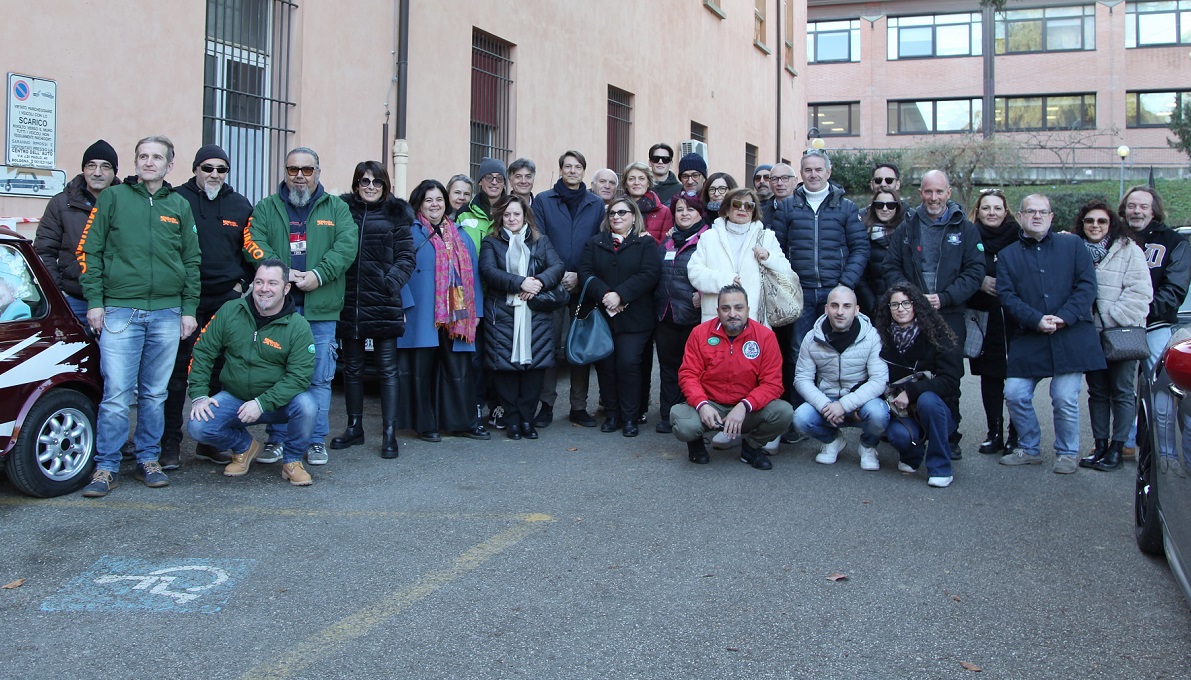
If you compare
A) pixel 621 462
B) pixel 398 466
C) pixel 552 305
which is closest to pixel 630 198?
pixel 552 305

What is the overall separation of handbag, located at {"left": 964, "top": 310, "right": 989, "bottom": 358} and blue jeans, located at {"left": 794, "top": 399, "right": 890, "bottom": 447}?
1037 millimetres

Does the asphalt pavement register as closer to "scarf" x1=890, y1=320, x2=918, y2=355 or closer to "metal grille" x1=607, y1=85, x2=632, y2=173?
"scarf" x1=890, y1=320, x2=918, y2=355

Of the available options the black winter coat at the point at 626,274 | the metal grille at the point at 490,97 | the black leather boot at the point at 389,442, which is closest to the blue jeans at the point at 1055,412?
the black winter coat at the point at 626,274

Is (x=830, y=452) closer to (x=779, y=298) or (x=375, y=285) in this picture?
(x=779, y=298)

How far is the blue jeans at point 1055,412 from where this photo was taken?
23.2ft

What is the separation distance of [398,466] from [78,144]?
3604mm

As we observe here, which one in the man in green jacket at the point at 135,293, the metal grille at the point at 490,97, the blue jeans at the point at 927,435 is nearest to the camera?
the man in green jacket at the point at 135,293

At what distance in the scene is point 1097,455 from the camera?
23.6 ft

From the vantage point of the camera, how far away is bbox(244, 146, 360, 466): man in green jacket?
6805 millimetres

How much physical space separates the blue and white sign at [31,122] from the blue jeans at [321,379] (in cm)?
257

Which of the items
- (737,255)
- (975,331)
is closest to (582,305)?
(737,255)

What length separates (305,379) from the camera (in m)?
6.39

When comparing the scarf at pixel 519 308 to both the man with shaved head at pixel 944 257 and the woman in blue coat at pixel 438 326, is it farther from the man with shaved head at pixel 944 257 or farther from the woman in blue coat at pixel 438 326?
the man with shaved head at pixel 944 257

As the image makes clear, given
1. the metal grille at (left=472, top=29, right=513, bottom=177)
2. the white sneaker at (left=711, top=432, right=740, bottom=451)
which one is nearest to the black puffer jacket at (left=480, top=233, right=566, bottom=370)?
the white sneaker at (left=711, top=432, right=740, bottom=451)
